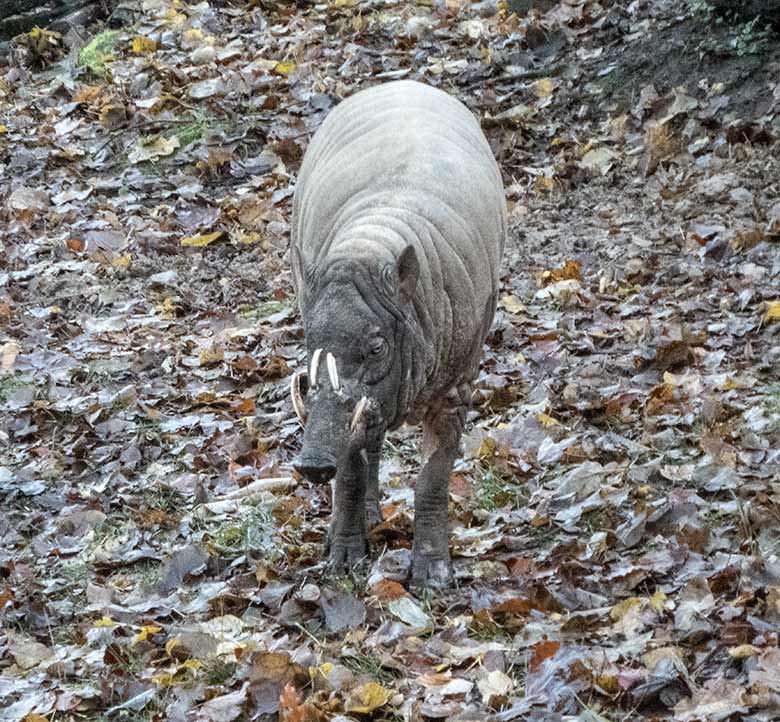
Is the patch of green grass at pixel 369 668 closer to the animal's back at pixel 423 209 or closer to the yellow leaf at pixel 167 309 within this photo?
the animal's back at pixel 423 209

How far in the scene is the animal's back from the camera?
4914 mm

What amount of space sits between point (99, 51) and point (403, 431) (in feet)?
22.9

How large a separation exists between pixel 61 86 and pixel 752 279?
23.0ft

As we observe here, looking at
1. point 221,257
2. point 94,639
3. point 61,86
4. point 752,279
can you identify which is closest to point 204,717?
point 94,639

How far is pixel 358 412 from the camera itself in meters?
4.49

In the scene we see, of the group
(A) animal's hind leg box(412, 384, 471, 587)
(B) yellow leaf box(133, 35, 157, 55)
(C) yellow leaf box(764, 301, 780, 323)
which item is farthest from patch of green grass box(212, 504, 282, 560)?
(B) yellow leaf box(133, 35, 157, 55)

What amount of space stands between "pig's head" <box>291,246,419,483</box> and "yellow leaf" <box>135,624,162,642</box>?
897 millimetres

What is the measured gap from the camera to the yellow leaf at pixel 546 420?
19.9 feet

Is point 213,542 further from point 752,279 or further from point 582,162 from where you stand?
point 582,162

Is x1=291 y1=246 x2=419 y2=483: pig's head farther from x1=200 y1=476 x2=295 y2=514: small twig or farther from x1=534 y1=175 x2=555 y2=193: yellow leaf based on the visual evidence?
x1=534 y1=175 x2=555 y2=193: yellow leaf

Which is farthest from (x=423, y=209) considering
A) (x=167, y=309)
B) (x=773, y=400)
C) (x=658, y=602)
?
(x=167, y=309)

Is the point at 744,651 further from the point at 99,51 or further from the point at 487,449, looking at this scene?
the point at 99,51

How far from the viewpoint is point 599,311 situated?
7.29 metres

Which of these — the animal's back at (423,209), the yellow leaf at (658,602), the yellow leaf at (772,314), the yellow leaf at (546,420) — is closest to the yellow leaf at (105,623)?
the animal's back at (423,209)
